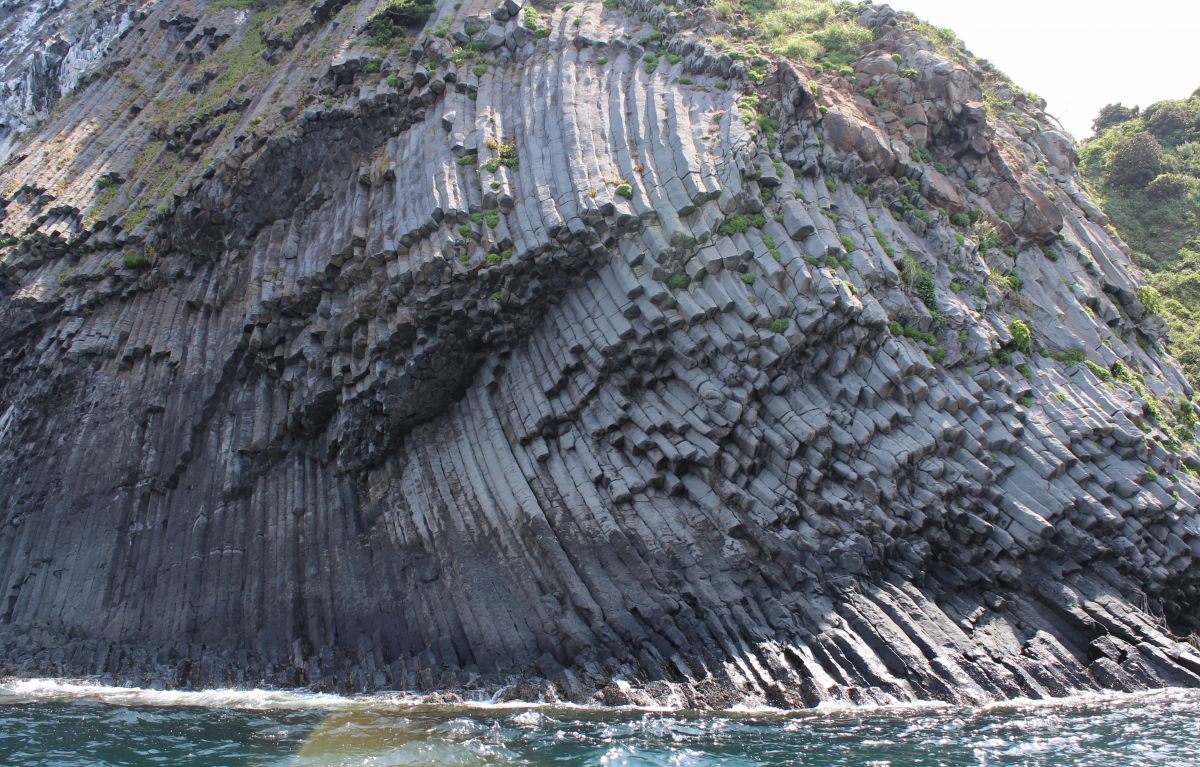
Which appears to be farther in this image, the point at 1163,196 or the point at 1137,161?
the point at 1137,161

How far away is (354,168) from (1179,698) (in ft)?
74.8

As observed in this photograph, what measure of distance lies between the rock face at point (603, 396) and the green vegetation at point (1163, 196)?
5.53 metres

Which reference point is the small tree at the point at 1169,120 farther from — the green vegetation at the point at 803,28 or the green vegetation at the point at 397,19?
the green vegetation at the point at 397,19

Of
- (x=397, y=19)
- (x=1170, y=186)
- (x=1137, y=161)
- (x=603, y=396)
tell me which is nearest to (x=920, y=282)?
(x=603, y=396)

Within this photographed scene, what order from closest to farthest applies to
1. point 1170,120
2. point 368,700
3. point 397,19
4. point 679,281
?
point 368,700
point 679,281
point 397,19
point 1170,120

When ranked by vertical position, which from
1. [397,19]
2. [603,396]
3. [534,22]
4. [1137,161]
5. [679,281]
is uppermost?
[397,19]

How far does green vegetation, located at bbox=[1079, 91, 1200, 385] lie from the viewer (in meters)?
27.0

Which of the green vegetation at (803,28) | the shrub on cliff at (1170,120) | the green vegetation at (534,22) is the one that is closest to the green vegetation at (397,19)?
the green vegetation at (534,22)

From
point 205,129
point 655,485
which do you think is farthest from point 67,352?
point 655,485

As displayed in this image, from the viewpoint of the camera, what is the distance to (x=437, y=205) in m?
20.6

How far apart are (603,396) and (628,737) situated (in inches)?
296

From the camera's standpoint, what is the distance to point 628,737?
1289cm

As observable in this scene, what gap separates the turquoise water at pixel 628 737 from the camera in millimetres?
11906

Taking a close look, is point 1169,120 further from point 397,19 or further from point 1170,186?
point 397,19
